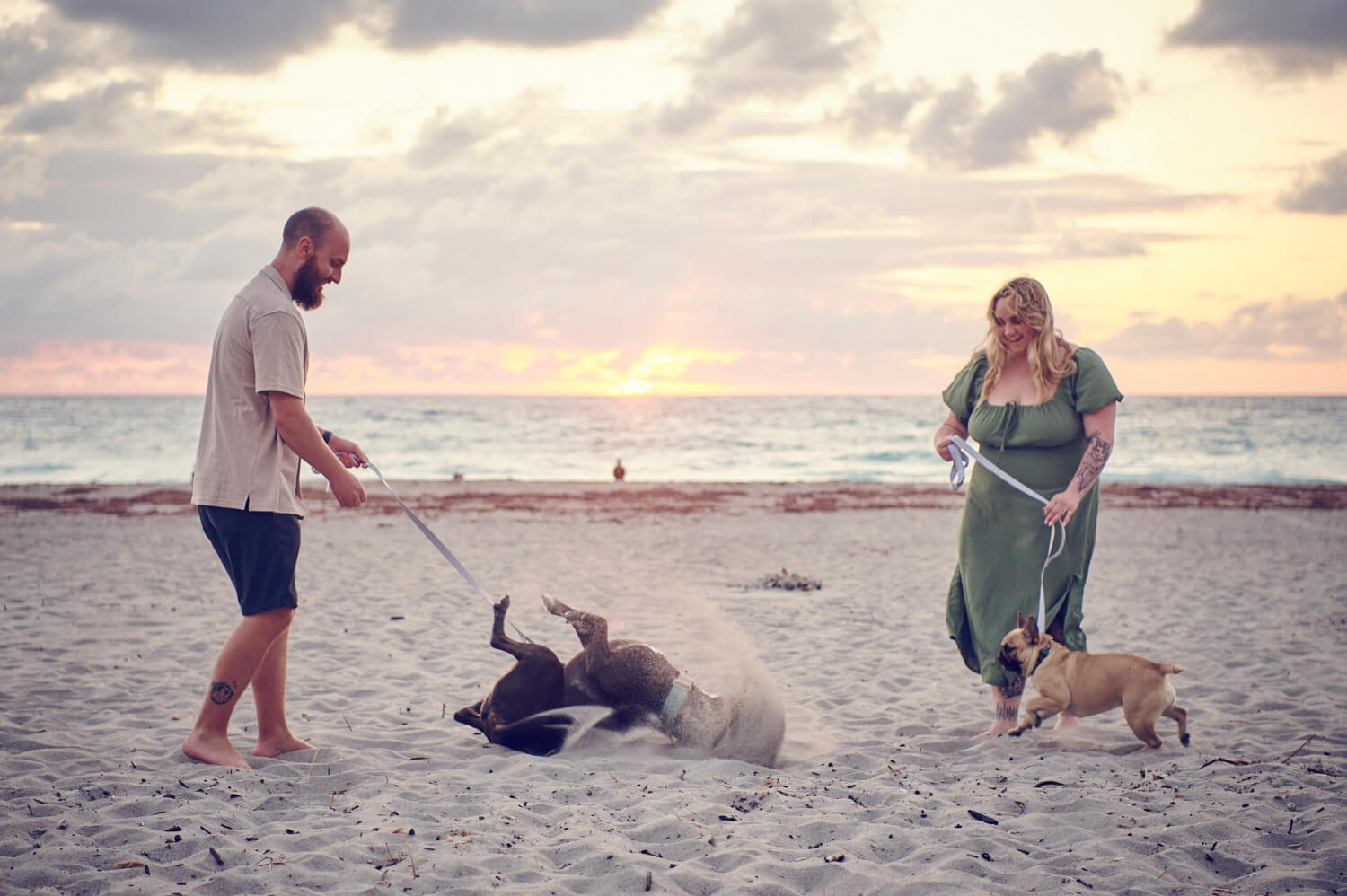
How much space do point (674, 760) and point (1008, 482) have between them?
2.13 m

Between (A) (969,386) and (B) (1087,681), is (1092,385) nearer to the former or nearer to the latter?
(A) (969,386)

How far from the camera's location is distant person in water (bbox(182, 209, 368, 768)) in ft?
11.6

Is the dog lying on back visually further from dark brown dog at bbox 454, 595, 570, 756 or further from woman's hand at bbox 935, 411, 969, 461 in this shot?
woman's hand at bbox 935, 411, 969, 461

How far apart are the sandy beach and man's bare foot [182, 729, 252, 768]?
79mm

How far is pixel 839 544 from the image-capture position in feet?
44.3

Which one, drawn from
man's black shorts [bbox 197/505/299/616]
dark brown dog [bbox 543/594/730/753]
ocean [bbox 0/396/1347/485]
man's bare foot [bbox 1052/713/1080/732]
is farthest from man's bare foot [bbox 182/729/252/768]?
ocean [bbox 0/396/1347/485]

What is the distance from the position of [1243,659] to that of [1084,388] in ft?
11.2

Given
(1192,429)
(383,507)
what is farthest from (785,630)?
(1192,429)

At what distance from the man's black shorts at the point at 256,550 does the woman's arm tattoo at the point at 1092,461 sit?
3573 millimetres

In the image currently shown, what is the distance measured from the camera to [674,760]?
4.20m

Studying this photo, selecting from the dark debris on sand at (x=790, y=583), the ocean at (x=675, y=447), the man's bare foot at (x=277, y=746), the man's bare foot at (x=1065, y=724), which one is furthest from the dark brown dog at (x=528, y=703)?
the ocean at (x=675, y=447)

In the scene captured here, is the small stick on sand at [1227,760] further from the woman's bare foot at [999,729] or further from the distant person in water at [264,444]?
the distant person in water at [264,444]

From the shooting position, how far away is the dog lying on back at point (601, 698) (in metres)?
4.19

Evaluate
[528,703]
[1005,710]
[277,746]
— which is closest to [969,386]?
[1005,710]
